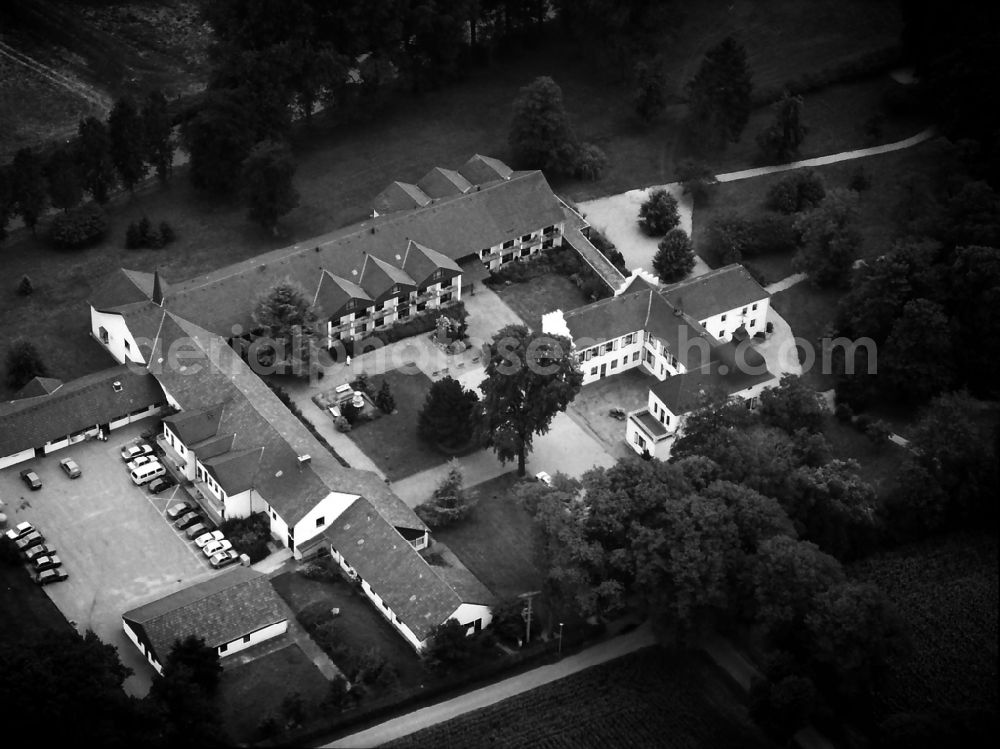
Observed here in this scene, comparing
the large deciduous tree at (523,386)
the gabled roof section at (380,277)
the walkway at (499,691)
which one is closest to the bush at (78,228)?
the gabled roof section at (380,277)

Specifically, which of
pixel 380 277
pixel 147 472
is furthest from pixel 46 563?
pixel 380 277

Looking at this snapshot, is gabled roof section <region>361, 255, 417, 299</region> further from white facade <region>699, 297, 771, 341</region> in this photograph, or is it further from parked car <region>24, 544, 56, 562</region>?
parked car <region>24, 544, 56, 562</region>

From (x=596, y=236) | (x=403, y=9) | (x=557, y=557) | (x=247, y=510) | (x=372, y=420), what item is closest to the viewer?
(x=557, y=557)

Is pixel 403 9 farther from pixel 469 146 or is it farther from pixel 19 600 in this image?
pixel 19 600

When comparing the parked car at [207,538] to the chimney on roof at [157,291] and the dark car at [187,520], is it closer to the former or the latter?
the dark car at [187,520]

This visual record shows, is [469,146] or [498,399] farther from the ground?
[469,146]

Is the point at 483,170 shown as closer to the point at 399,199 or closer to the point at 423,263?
the point at 399,199

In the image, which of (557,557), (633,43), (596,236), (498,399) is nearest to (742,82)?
(633,43)
